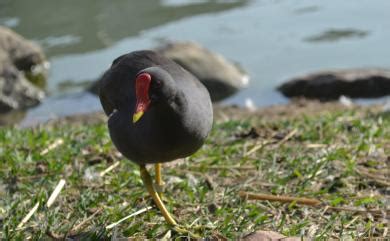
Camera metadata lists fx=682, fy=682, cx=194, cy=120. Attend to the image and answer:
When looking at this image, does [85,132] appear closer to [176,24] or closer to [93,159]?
[93,159]

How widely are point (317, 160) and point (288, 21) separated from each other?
792 cm

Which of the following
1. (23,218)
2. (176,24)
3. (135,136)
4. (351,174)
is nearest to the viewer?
(135,136)

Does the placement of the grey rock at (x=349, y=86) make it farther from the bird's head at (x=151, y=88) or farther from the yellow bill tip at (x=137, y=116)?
the yellow bill tip at (x=137, y=116)

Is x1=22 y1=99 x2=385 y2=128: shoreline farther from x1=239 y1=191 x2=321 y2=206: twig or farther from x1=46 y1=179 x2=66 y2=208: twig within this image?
x1=239 y1=191 x2=321 y2=206: twig

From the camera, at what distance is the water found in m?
10.4

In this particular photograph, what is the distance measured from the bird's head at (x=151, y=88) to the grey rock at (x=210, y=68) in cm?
643

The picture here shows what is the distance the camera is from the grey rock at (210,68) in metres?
9.90

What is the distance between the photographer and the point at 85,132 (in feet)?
18.5

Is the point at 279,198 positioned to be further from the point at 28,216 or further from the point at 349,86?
the point at 349,86

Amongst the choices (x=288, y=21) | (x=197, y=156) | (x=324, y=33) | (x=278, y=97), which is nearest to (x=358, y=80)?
(x=278, y=97)

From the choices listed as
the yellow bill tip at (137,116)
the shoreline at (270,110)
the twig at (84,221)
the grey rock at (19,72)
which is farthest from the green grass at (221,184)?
the grey rock at (19,72)

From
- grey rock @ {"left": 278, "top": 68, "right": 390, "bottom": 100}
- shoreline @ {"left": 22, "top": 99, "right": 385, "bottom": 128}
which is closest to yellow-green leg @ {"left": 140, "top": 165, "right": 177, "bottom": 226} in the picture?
shoreline @ {"left": 22, "top": 99, "right": 385, "bottom": 128}

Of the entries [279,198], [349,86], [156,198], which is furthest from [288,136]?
[349,86]

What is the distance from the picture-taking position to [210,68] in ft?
32.9
